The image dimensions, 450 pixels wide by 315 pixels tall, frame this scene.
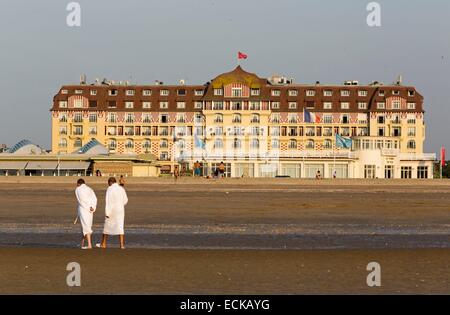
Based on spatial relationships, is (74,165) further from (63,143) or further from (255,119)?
(255,119)

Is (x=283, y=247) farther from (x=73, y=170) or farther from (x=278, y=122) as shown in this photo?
(x=278, y=122)

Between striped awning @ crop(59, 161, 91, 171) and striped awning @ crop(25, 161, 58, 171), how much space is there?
0.98 meters

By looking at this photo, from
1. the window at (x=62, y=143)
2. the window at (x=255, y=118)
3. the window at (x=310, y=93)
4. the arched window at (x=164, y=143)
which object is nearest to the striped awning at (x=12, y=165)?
the window at (x=62, y=143)

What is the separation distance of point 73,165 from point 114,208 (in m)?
89.8

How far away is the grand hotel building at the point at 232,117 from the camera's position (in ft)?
421

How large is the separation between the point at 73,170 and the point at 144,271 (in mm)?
94599

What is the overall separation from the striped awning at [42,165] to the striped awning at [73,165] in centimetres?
98

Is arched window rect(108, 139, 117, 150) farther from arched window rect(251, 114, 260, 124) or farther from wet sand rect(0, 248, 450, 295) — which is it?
wet sand rect(0, 248, 450, 295)

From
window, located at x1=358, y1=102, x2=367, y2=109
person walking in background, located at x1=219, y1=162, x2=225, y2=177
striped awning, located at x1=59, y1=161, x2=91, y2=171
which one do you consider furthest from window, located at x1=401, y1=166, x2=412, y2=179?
striped awning, located at x1=59, y1=161, x2=91, y2=171

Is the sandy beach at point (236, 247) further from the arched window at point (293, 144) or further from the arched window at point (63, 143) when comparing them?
the arched window at point (63, 143)

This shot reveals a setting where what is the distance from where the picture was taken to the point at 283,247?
A: 2480 centimetres

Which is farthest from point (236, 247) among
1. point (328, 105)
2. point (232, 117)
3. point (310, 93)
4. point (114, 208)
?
point (310, 93)

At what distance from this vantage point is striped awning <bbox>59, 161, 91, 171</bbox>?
361 ft
